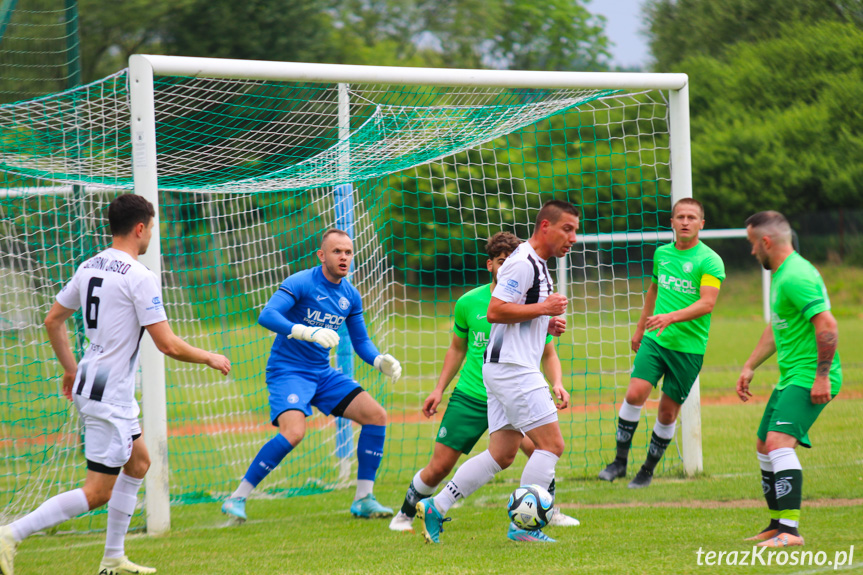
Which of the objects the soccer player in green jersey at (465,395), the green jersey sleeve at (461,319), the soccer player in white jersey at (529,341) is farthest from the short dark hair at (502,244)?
the soccer player in white jersey at (529,341)

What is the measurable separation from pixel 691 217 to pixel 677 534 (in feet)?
8.11

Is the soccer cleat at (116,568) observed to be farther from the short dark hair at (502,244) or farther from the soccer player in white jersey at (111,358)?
the short dark hair at (502,244)

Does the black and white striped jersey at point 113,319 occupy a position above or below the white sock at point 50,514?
above

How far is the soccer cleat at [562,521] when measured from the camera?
531cm

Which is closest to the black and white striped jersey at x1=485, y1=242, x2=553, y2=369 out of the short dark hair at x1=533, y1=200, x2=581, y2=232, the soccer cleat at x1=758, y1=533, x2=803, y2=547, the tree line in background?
the short dark hair at x1=533, y1=200, x2=581, y2=232

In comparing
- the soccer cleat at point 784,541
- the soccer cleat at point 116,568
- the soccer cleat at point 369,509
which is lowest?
the soccer cleat at point 369,509

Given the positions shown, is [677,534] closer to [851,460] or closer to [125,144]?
[851,460]

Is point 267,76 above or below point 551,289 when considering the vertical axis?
above

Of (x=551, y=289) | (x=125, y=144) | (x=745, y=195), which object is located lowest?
(x=551, y=289)

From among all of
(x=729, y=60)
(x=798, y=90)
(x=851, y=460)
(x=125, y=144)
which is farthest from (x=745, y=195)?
(x=125, y=144)

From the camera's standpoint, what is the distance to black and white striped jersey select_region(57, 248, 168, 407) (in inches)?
166

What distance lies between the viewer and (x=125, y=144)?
22.2 ft

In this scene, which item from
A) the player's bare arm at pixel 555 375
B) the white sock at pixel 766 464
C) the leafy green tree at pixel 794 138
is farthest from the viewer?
the leafy green tree at pixel 794 138

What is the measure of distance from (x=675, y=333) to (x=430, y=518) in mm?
2650
